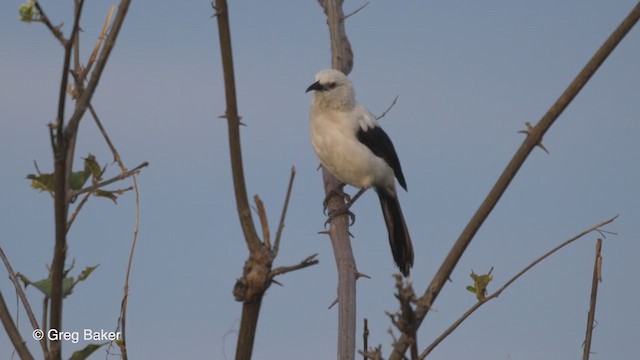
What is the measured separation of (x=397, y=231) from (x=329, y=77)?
150cm

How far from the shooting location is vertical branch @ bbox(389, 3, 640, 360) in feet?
7.27

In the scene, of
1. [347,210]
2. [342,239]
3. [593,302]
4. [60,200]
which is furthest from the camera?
[347,210]

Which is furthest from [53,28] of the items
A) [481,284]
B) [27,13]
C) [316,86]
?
[316,86]

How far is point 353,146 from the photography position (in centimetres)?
665

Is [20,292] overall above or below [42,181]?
below

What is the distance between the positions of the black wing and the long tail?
245 millimetres

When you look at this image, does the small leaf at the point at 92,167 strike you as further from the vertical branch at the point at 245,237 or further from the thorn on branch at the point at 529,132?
the thorn on branch at the point at 529,132

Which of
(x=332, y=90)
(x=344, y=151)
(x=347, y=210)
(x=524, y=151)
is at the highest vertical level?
(x=332, y=90)

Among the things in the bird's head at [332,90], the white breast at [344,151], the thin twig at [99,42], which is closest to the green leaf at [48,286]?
the thin twig at [99,42]

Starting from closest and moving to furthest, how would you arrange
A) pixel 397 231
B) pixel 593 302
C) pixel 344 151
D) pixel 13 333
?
pixel 13 333 < pixel 593 302 < pixel 344 151 < pixel 397 231

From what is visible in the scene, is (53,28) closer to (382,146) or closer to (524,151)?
(524,151)

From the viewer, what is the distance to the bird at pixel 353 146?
6574mm

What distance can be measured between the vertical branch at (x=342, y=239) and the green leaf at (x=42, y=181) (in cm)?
127

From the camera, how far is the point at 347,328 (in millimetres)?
3105
